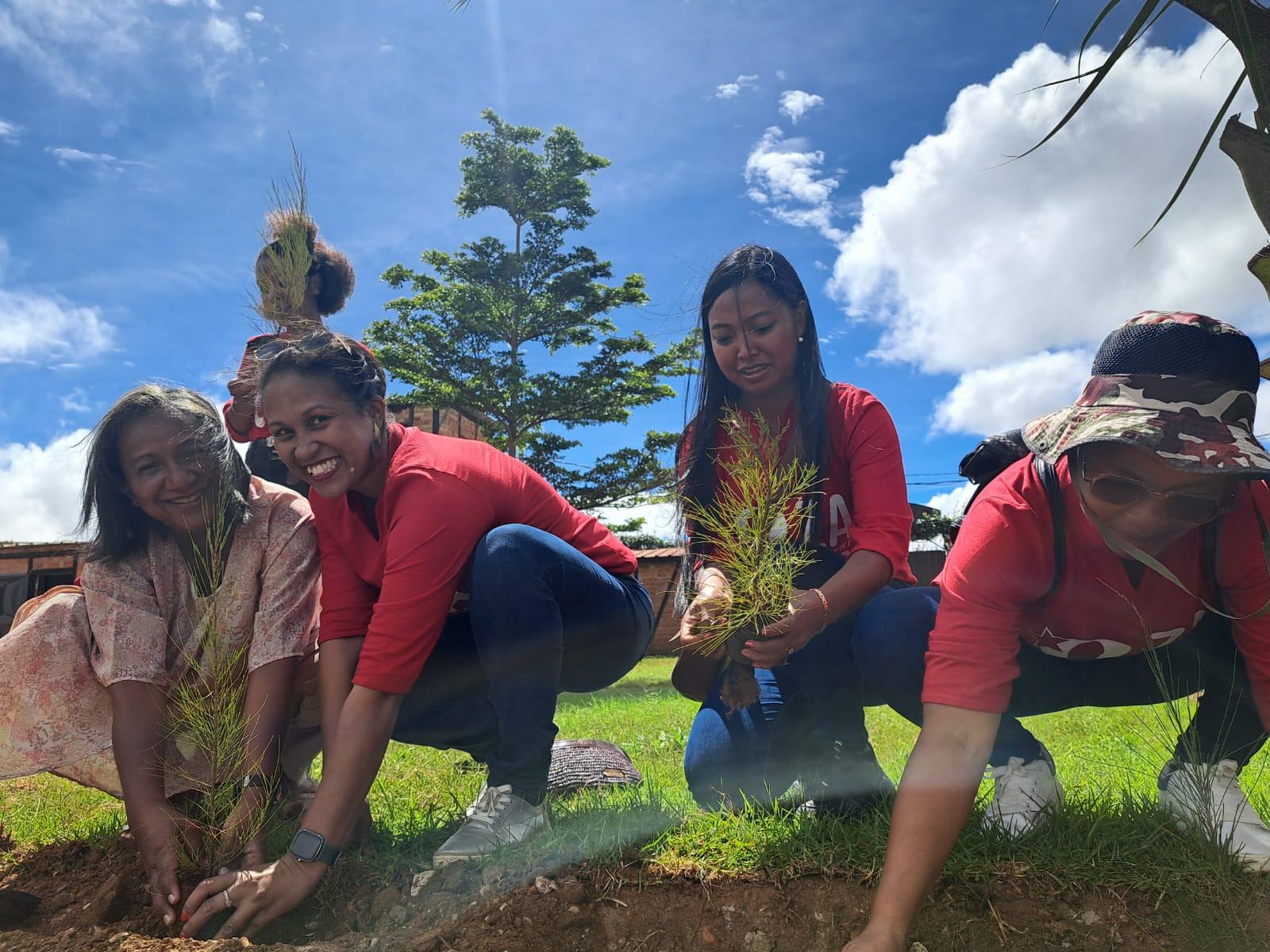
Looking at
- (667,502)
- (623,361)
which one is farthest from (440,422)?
(667,502)

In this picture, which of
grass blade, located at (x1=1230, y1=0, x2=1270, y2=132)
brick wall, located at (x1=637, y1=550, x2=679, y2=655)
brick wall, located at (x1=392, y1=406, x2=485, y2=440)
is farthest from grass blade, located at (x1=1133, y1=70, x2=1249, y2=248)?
brick wall, located at (x1=392, y1=406, x2=485, y2=440)

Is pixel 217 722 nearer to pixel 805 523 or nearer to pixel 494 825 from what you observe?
pixel 494 825

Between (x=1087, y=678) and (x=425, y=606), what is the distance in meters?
1.82

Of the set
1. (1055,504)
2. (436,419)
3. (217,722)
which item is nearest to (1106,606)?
(1055,504)

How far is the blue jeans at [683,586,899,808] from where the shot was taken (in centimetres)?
239

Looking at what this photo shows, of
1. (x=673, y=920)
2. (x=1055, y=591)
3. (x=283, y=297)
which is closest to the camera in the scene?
(x=673, y=920)

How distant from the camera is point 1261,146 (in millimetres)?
1674

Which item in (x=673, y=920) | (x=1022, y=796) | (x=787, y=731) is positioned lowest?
(x=673, y=920)

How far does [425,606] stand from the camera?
213 cm

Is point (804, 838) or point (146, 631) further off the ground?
point (146, 631)

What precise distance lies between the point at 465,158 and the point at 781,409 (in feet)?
61.8

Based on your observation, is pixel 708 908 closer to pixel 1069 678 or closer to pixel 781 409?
pixel 1069 678

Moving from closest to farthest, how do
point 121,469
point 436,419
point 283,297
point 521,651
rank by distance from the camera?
point 521,651, point 121,469, point 283,297, point 436,419

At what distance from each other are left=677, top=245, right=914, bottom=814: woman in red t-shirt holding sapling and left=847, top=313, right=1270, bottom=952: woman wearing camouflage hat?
0.16 meters
